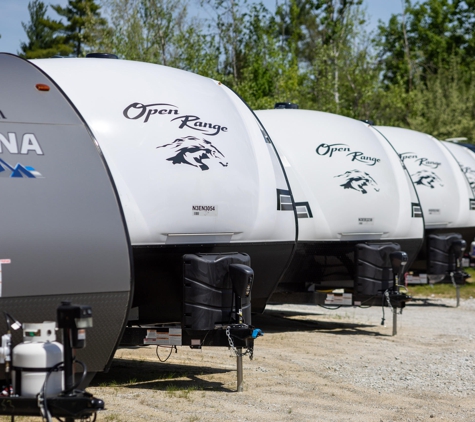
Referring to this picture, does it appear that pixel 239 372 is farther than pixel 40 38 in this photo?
No

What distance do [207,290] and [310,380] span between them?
5.30 ft

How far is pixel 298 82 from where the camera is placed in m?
28.8

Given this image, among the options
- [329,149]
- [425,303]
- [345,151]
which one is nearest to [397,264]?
[345,151]

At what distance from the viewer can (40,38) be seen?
40094 mm

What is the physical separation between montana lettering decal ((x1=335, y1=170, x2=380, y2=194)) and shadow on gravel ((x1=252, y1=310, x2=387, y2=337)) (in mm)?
2055

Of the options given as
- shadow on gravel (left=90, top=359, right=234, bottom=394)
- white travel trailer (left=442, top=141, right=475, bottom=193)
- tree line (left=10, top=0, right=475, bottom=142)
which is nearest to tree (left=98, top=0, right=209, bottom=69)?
tree line (left=10, top=0, right=475, bottom=142)

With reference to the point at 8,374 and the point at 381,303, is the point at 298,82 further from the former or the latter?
the point at 8,374

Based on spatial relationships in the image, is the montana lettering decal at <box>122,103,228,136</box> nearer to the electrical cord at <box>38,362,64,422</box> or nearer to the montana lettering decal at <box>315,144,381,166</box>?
the electrical cord at <box>38,362,64,422</box>

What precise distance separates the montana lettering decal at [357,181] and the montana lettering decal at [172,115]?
11.3 feet

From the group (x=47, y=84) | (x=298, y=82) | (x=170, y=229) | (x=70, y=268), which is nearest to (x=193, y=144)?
(x=170, y=229)

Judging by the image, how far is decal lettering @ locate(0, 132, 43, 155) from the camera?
516cm

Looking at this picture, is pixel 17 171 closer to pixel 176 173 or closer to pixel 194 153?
pixel 176 173

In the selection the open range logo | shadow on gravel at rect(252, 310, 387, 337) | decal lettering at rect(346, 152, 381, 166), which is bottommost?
shadow on gravel at rect(252, 310, 387, 337)

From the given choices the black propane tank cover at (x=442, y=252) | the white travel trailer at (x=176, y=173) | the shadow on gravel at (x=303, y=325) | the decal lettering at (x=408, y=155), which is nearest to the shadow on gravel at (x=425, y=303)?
the black propane tank cover at (x=442, y=252)
